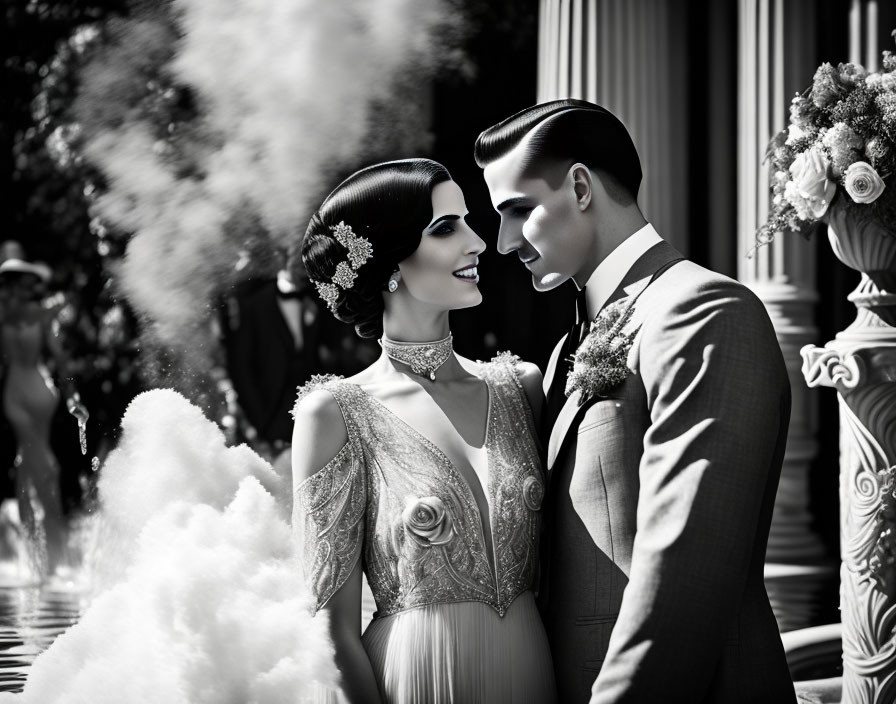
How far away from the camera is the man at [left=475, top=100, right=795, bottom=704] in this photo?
5.91ft

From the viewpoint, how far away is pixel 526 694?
6.97ft

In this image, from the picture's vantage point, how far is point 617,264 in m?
2.21

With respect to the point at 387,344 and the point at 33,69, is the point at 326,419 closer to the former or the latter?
Result: the point at 387,344

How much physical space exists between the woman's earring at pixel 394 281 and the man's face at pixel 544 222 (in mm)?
265

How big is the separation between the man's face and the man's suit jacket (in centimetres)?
14

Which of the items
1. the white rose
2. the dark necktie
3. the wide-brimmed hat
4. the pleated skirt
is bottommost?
the pleated skirt

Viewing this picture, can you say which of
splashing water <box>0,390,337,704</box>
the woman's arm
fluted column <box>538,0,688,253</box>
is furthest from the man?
fluted column <box>538,0,688,253</box>

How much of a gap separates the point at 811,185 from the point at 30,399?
22.9 feet

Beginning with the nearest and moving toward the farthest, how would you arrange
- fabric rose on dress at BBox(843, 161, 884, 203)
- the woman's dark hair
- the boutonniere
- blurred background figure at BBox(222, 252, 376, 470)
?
1. the boutonniere
2. the woman's dark hair
3. fabric rose on dress at BBox(843, 161, 884, 203)
4. blurred background figure at BBox(222, 252, 376, 470)

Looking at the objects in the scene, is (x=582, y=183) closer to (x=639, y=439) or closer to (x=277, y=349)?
(x=639, y=439)

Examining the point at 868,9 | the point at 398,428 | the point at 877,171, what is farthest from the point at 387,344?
the point at 868,9

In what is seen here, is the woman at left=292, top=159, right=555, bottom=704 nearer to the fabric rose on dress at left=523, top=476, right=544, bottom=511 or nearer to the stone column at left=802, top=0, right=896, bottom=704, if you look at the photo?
the fabric rose on dress at left=523, top=476, right=544, bottom=511

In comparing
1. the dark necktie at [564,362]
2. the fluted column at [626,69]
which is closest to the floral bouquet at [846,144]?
the dark necktie at [564,362]

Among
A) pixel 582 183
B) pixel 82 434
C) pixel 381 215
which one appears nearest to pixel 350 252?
pixel 381 215
